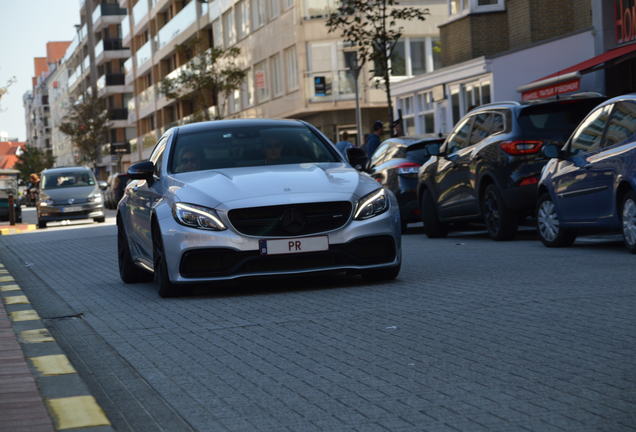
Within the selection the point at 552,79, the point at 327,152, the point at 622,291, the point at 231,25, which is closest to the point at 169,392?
the point at 622,291

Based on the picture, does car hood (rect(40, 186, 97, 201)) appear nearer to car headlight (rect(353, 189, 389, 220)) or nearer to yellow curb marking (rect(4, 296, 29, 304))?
yellow curb marking (rect(4, 296, 29, 304))

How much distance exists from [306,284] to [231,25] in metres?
56.0

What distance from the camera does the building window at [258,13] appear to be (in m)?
59.2

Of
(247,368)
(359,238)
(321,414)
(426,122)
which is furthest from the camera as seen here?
(426,122)

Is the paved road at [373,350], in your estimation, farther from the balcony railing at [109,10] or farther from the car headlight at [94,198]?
the balcony railing at [109,10]

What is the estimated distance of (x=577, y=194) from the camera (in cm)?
1402

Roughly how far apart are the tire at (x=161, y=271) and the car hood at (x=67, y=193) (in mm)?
26375

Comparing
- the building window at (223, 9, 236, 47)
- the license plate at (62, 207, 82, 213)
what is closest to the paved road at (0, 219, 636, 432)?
the license plate at (62, 207, 82, 213)

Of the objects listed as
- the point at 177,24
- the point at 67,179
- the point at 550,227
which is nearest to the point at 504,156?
the point at 550,227

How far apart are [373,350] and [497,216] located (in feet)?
31.7

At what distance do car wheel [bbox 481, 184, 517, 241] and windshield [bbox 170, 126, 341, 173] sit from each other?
15.8 feet

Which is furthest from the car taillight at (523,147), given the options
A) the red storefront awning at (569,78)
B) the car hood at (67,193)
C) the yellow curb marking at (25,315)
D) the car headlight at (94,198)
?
the car hood at (67,193)

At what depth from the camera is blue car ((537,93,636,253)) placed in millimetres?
12906

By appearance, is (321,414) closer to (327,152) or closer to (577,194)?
(327,152)
